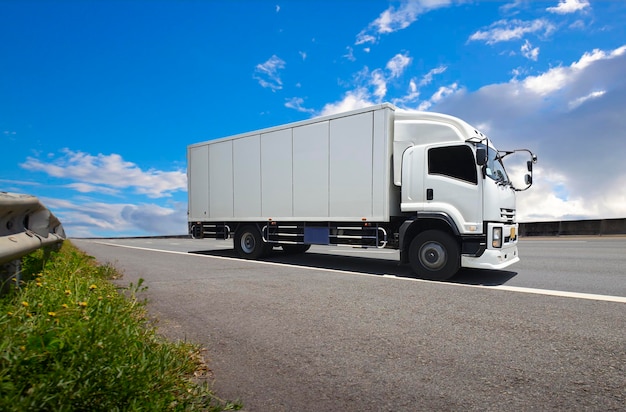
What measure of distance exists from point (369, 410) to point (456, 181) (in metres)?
6.02

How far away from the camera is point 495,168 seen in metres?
7.99

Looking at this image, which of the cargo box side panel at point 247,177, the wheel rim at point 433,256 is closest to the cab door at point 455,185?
the wheel rim at point 433,256

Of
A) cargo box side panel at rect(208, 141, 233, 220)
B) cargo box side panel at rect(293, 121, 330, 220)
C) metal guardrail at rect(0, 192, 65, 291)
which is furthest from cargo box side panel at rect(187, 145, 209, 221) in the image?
metal guardrail at rect(0, 192, 65, 291)

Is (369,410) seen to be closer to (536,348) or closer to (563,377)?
(563,377)

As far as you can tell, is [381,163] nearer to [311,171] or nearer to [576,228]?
[311,171]

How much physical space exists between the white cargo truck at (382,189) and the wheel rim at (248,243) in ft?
0.10

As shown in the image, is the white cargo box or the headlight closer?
the headlight

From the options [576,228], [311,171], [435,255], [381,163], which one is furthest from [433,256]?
[576,228]

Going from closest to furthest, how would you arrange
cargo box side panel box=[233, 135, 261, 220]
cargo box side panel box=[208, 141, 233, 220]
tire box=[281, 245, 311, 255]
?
cargo box side panel box=[233, 135, 261, 220] < cargo box side panel box=[208, 141, 233, 220] < tire box=[281, 245, 311, 255]

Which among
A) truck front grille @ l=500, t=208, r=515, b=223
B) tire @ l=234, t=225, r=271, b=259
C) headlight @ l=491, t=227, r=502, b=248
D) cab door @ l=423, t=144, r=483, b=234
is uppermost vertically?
cab door @ l=423, t=144, r=483, b=234

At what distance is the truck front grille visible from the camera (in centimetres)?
778

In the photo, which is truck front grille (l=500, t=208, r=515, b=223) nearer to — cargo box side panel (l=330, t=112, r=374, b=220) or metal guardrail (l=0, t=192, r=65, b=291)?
cargo box side panel (l=330, t=112, r=374, b=220)

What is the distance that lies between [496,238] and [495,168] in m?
1.56

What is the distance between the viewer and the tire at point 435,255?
740 centimetres
